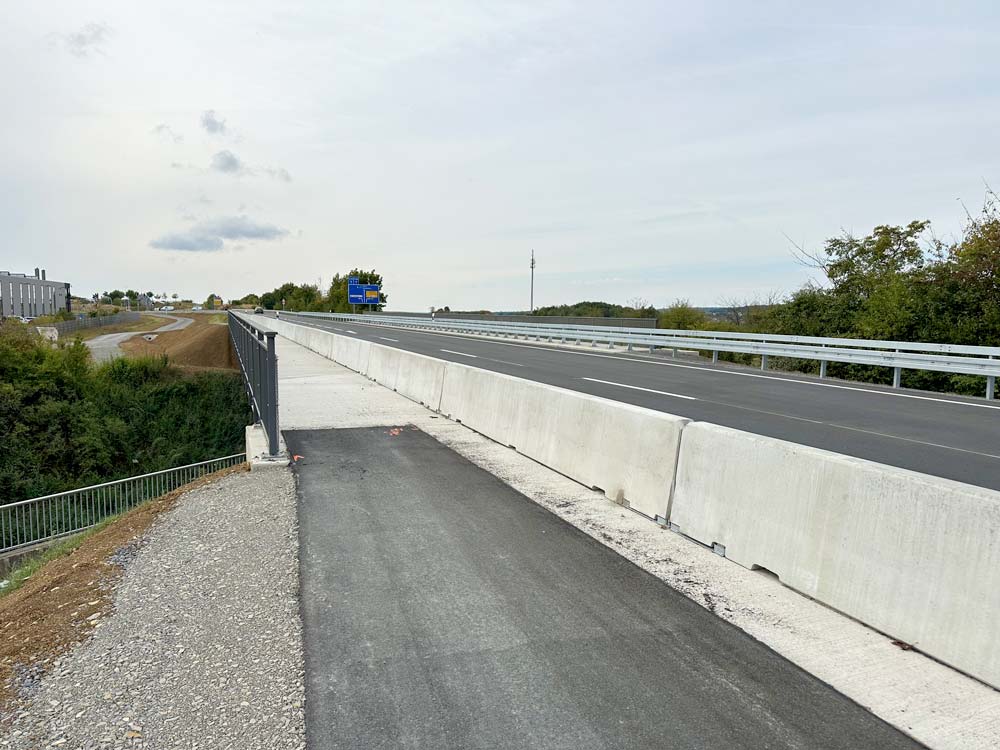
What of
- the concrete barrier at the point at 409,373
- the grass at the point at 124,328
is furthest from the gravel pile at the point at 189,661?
the grass at the point at 124,328

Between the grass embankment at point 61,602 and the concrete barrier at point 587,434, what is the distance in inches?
172

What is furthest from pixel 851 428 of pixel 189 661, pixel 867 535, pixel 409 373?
pixel 189 661

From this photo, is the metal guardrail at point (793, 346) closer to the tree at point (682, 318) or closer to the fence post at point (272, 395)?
the tree at point (682, 318)

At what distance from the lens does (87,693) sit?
354 cm

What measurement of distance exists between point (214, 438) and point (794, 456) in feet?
86.1

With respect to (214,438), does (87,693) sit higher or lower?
higher

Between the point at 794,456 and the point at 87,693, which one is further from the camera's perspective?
the point at 794,456

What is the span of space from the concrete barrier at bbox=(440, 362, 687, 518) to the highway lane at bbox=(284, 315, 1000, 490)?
11.2 ft

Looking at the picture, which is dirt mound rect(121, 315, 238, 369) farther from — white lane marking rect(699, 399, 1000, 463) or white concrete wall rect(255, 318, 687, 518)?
white lane marking rect(699, 399, 1000, 463)

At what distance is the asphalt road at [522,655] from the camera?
10.5 feet

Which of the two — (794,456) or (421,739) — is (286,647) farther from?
(794,456)

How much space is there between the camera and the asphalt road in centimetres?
320

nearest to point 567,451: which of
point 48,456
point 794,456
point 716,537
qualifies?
point 716,537

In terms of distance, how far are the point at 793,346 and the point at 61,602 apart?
20058 mm
